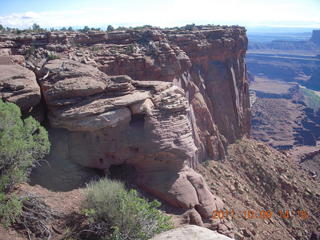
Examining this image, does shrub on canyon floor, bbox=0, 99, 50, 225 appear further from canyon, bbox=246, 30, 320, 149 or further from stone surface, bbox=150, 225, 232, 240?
canyon, bbox=246, 30, 320, 149

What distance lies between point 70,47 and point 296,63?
619ft

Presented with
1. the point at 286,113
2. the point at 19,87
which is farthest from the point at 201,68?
the point at 286,113

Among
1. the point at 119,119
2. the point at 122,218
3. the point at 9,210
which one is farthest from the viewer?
the point at 119,119

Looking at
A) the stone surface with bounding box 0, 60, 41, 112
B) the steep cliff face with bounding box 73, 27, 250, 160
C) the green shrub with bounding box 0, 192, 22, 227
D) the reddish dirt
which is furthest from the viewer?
the steep cliff face with bounding box 73, 27, 250, 160

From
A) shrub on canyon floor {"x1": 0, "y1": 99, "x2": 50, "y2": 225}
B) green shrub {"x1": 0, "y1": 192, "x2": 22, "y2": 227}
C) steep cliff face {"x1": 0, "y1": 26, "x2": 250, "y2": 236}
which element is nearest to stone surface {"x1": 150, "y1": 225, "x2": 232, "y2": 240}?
green shrub {"x1": 0, "y1": 192, "x2": 22, "y2": 227}

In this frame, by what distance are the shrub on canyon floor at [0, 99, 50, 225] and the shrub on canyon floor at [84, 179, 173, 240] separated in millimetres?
2634

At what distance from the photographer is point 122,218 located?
36.3ft

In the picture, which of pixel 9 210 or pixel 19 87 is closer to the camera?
pixel 9 210

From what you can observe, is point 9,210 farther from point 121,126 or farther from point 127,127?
point 127,127

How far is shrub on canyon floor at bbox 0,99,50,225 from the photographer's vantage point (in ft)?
32.8

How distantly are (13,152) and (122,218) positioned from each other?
4698mm

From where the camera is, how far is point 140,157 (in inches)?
617

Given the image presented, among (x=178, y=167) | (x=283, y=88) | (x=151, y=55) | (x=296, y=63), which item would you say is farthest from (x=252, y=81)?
(x=178, y=167)

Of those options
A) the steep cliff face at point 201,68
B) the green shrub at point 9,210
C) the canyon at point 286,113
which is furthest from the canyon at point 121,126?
the canyon at point 286,113
